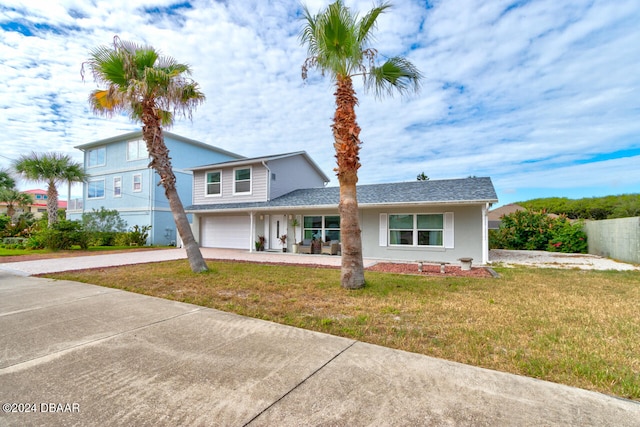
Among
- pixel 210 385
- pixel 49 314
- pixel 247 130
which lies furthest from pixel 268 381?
pixel 247 130

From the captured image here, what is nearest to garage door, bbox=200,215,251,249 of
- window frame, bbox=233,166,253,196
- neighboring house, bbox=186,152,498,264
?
neighboring house, bbox=186,152,498,264

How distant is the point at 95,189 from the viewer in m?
23.9

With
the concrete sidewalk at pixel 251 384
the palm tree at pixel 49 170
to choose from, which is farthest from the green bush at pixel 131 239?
the concrete sidewalk at pixel 251 384

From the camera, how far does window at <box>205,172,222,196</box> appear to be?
18438 mm

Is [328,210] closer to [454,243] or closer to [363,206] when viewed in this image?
[363,206]

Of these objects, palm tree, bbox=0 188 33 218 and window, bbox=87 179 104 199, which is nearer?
window, bbox=87 179 104 199

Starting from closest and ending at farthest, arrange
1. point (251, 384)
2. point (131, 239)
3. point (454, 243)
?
point (251, 384), point (454, 243), point (131, 239)

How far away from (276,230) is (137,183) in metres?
12.2

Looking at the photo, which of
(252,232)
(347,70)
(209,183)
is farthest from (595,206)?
(209,183)

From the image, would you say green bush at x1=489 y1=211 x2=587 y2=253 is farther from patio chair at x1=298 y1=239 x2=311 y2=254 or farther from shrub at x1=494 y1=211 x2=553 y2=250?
patio chair at x1=298 y1=239 x2=311 y2=254

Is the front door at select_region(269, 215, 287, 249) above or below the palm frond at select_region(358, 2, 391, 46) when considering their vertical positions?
below

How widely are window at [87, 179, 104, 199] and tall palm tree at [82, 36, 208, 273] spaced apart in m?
17.2

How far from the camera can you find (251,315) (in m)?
4.82

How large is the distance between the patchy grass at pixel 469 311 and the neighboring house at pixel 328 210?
11.3 ft
